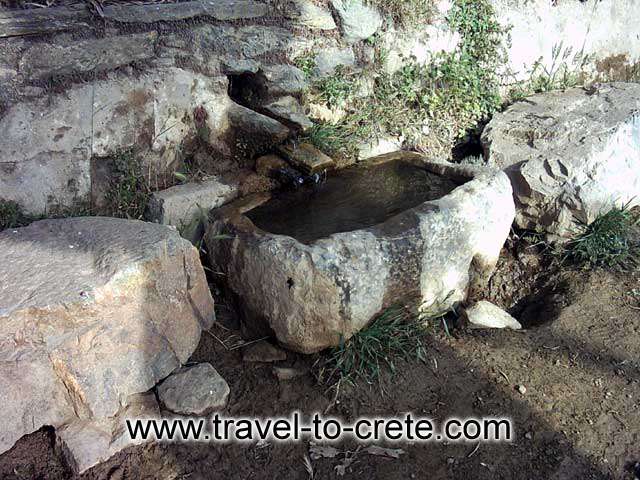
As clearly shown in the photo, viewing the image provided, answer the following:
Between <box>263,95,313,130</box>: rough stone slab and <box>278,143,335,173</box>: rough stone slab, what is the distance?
5.9 inches

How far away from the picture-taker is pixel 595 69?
5605 mm

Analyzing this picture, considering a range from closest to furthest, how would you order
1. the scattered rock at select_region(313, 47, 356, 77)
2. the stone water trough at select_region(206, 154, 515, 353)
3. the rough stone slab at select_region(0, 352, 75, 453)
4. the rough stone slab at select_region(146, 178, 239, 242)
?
the rough stone slab at select_region(0, 352, 75, 453)
the stone water trough at select_region(206, 154, 515, 353)
the rough stone slab at select_region(146, 178, 239, 242)
the scattered rock at select_region(313, 47, 356, 77)

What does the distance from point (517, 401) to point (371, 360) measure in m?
0.67

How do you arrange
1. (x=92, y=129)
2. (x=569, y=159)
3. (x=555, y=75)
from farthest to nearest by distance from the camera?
1. (x=555, y=75)
2. (x=569, y=159)
3. (x=92, y=129)

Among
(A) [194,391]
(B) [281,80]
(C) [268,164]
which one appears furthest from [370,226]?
(B) [281,80]

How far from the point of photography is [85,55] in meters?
3.21

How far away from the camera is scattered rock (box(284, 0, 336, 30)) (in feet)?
13.1

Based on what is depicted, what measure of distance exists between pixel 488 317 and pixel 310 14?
2.15 meters

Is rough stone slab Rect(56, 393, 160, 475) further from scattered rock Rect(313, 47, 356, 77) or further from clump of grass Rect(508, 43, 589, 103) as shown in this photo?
clump of grass Rect(508, 43, 589, 103)

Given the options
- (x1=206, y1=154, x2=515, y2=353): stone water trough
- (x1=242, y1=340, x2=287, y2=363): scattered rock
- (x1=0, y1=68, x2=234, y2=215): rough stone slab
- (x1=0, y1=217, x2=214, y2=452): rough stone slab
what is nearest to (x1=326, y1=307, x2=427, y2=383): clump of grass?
(x1=206, y1=154, x2=515, y2=353): stone water trough

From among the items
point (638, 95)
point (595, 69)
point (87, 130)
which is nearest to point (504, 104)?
point (638, 95)

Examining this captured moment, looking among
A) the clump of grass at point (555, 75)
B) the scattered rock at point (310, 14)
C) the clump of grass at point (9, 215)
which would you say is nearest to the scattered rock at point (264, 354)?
the clump of grass at point (9, 215)

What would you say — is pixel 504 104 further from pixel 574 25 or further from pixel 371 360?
pixel 371 360

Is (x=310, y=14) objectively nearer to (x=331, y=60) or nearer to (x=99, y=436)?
(x=331, y=60)
